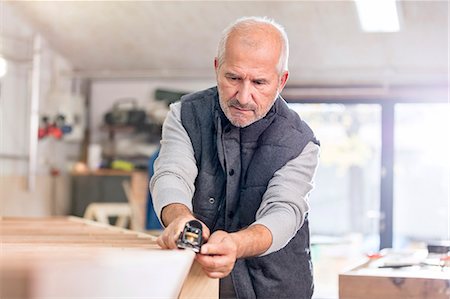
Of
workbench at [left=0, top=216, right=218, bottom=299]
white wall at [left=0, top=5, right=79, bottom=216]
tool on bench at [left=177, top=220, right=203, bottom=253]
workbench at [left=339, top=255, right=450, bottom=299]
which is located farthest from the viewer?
white wall at [left=0, top=5, right=79, bottom=216]

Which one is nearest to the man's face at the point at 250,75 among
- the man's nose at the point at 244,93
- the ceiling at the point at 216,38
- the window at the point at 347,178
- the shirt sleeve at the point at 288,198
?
the man's nose at the point at 244,93

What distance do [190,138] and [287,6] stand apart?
5.58 meters

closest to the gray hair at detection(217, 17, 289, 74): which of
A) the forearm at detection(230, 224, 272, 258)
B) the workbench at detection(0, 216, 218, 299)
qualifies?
the forearm at detection(230, 224, 272, 258)

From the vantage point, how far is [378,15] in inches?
282

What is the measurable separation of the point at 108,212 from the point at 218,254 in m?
7.27

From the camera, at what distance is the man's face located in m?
1.70

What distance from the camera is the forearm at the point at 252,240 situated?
4.75ft

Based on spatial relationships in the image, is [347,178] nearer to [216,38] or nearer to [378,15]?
[216,38]

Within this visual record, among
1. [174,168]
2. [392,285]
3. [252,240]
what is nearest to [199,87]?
[392,285]

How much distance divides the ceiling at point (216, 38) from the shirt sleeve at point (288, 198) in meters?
5.43

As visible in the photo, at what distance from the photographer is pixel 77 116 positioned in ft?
30.3

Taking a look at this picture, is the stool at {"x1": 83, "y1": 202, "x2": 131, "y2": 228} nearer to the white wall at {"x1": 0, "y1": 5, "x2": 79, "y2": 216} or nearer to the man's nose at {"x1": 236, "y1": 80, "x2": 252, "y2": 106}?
the white wall at {"x1": 0, "y1": 5, "x2": 79, "y2": 216}

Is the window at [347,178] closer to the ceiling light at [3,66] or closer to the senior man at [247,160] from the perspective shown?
the ceiling light at [3,66]

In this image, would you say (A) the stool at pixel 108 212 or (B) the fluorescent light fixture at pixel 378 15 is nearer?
(B) the fluorescent light fixture at pixel 378 15
